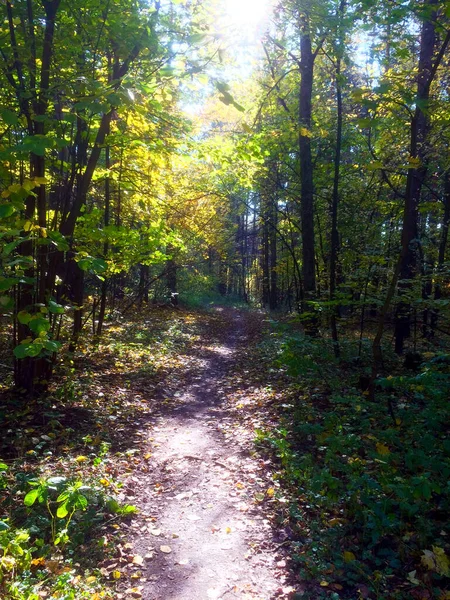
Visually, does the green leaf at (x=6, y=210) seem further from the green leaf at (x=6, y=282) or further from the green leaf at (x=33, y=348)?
the green leaf at (x=33, y=348)

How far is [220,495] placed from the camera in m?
4.49

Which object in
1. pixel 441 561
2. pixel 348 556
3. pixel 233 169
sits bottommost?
pixel 348 556

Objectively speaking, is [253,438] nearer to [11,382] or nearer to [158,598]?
[158,598]

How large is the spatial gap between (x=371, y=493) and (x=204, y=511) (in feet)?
5.60

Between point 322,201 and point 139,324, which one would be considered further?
point 139,324

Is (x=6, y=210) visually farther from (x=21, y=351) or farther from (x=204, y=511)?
(x=204, y=511)

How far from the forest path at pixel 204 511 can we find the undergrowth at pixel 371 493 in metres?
0.33

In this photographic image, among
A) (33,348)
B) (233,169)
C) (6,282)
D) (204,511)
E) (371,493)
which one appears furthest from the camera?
(233,169)

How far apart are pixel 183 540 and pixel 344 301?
4956 mm

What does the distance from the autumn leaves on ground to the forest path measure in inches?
0.6

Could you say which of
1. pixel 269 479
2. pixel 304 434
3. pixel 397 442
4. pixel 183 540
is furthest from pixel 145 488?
pixel 397 442

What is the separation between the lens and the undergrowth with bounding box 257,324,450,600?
10.3ft

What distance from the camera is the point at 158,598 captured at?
3.05 metres

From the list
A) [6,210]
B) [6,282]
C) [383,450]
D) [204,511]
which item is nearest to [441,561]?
[383,450]
